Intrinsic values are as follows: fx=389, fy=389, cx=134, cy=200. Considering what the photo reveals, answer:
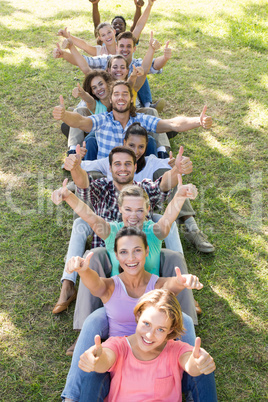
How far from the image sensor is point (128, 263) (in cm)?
233

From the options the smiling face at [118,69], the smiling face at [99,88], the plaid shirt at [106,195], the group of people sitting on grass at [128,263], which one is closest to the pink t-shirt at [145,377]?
the group of people sitting on grass at [128,263]

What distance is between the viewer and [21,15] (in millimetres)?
7949

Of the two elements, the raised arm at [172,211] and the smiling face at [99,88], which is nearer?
the raised arm at [172,211]

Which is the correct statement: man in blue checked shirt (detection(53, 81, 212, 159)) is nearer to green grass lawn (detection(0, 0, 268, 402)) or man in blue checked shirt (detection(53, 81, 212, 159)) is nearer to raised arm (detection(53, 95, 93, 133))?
raised arm (detection(53, 95, 93, 133))

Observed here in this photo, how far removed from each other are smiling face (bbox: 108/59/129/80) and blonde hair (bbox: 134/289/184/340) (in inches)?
121

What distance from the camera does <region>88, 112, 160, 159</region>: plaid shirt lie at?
381 centimetres

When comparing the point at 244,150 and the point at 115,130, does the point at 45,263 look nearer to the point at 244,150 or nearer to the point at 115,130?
the point at 115,130

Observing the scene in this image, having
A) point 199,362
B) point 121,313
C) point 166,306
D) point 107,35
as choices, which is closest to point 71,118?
point 107,35

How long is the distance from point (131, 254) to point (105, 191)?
983 mm

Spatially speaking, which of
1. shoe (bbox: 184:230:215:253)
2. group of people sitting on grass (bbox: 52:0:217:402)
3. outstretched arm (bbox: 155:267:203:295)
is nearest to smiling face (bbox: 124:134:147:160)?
group of people sitting on grass (bbox: 52:0:217:402)

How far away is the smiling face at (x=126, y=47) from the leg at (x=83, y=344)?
3541 millimetres

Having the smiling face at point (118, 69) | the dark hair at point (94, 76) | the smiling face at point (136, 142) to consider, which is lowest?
the smiling face at point (136, 142)

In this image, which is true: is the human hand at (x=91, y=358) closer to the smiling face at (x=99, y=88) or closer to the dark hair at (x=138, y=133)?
the dark hair at (x=138, y=133)

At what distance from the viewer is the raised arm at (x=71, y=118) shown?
3537 mm
